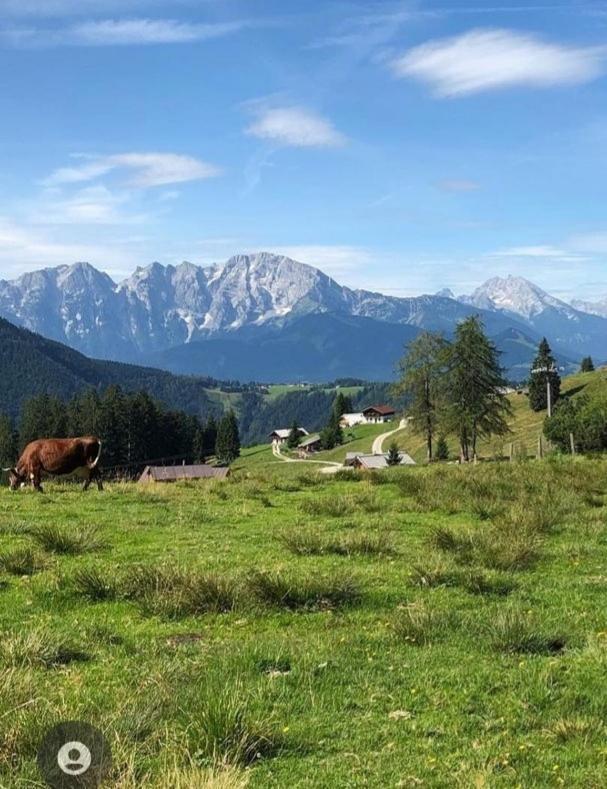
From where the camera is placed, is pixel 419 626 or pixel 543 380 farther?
pixel 543 380

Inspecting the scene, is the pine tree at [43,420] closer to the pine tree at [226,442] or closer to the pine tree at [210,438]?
the pine tree at [226,442]

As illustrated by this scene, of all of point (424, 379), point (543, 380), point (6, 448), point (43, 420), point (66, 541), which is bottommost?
point (6, 448)

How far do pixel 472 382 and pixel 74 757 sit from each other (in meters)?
61.6

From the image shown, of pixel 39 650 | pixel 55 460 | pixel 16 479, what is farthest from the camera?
pixel 16 479

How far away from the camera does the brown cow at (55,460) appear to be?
25.3 meters

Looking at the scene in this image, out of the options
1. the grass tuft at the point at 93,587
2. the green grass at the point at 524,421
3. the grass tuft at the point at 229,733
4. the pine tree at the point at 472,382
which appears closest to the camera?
the grass tuft at the point at 229,733

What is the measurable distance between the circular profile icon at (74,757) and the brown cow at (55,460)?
20.7 meters

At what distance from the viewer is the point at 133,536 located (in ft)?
48.8

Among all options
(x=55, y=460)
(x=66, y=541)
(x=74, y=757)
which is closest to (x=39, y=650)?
(x=74, y=757)

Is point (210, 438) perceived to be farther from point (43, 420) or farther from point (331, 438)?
point (43, 420)

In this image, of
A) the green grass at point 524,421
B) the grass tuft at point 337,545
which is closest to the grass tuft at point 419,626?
the grass tuft at point 337,545

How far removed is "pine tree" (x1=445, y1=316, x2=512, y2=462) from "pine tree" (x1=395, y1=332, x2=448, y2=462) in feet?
9.32

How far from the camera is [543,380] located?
12450cm

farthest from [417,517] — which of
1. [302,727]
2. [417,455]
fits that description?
[417,455]
